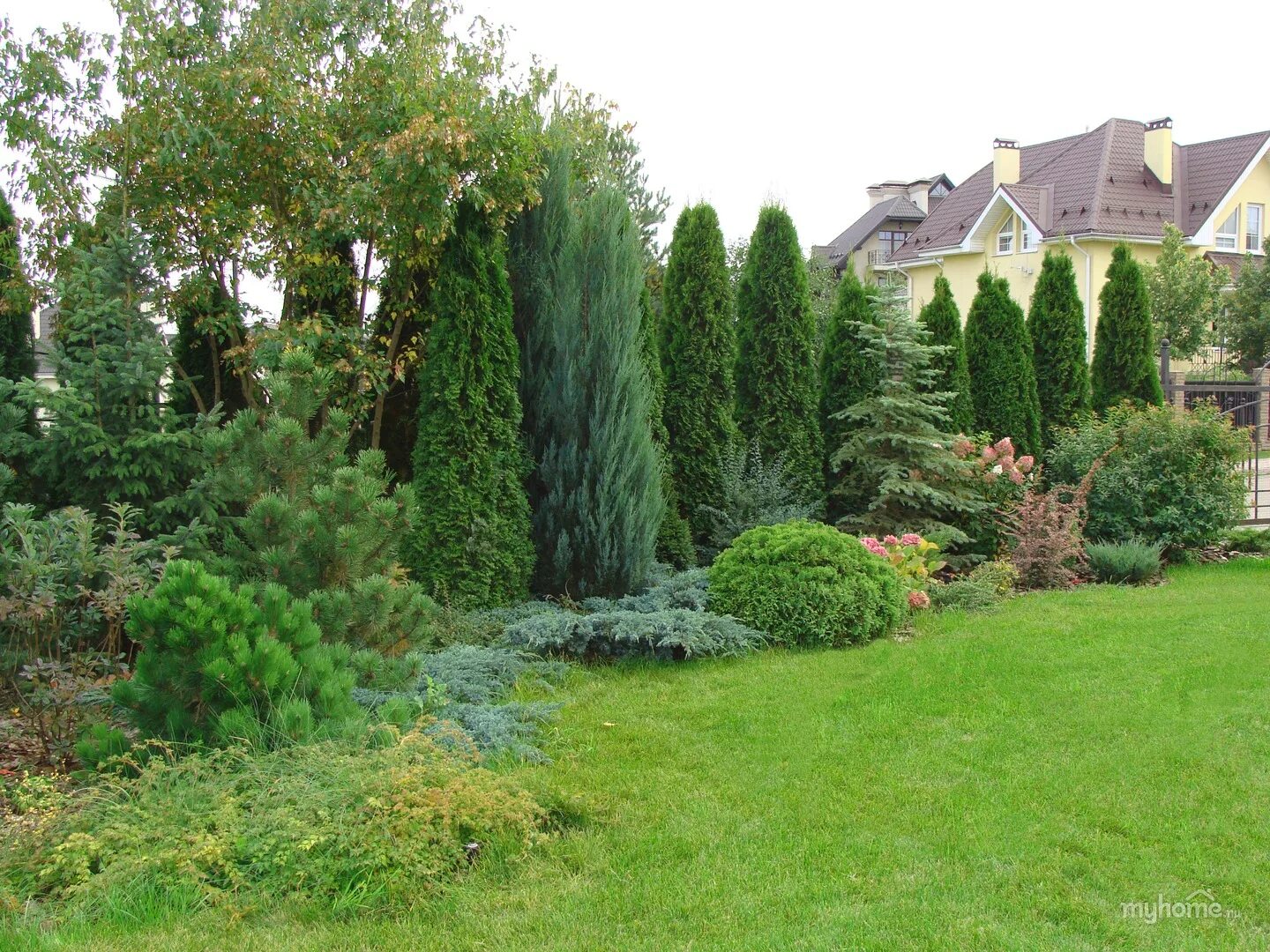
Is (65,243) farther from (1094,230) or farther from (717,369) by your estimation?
(1094,230)

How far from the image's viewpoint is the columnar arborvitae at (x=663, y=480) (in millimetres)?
8680

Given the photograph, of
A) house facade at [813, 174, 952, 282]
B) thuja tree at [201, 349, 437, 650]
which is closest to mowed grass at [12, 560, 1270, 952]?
thuja tree at [201, 349, 437, 650]

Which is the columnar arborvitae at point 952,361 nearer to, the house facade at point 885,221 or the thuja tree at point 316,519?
the thuja tree at point 316,519

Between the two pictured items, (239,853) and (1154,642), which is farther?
(1154,642)

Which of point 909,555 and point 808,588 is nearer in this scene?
point 808,588

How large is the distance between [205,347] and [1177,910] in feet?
24.1

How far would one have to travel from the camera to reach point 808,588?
6906 millimetres

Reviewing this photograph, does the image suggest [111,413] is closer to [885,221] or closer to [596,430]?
[596,430]

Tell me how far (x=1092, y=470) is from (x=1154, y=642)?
3643 millimetres

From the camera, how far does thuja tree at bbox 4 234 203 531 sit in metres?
5.79

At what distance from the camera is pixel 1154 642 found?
657cm

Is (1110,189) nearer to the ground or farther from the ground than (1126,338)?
farther from the ground

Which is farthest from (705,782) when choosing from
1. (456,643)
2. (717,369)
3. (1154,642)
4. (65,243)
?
(65,243)

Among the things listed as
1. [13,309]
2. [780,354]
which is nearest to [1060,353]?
[780,354]
